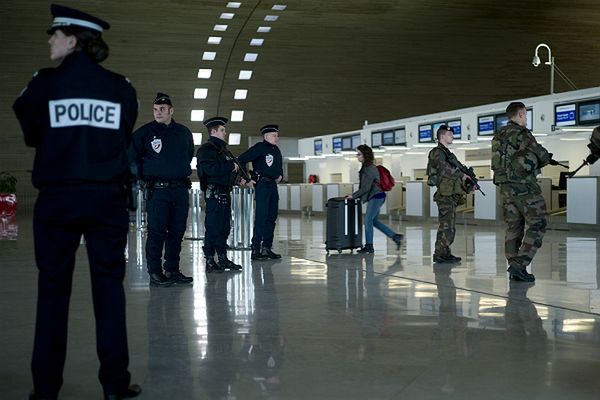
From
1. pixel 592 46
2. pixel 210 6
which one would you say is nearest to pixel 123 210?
pixel 210 6

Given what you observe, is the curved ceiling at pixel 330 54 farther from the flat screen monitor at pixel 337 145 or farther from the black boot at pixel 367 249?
the black boot at pixel 367 249

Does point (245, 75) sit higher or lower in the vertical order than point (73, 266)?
higher

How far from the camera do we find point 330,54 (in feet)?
118

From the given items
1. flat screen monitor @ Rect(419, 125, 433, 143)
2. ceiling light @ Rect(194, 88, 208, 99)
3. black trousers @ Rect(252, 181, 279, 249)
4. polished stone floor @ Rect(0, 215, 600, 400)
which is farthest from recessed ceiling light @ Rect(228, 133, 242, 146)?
polished stone floor @ Rect(0, 215, 600, 400)

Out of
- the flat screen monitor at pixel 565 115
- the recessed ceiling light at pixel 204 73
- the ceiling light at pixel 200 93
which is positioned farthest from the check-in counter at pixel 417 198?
the ceiling light at pixel 200 93

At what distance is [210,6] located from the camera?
3247cm

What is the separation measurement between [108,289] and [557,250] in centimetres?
999

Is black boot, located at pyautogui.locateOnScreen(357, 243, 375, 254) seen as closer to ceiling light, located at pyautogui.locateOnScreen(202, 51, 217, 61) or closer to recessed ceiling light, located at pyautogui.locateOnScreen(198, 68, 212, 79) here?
ceiling light, located at pyautogui.locateOnScreen(202, 51, 217, 61)

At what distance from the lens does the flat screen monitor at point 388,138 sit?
26.0 metres

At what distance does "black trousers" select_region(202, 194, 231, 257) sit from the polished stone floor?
441 millimetres

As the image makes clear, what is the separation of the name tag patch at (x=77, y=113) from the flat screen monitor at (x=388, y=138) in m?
22.2

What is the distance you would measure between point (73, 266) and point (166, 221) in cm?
444

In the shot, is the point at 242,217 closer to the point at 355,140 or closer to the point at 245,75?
the point at 355,140

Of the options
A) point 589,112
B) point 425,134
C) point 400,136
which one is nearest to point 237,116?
point 400,136
